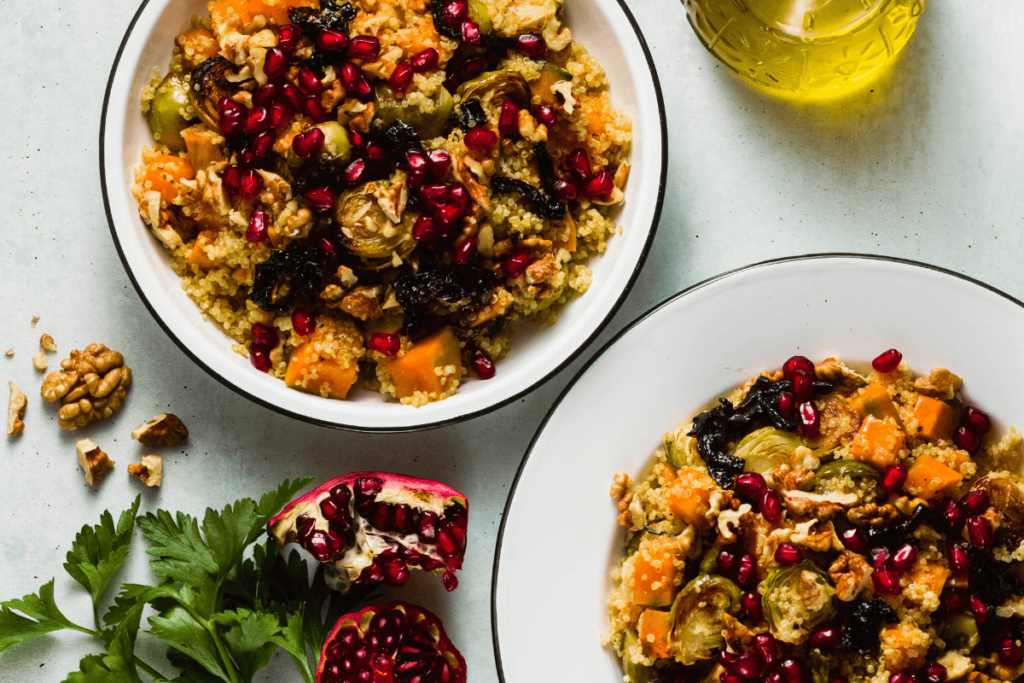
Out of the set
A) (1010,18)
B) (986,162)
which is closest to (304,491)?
(986,162)

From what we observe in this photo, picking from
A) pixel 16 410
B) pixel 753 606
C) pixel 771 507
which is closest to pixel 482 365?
pixel 771 507

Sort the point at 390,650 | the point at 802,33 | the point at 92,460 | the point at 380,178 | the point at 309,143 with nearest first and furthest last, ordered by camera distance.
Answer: the point at 309,143
the point at 380,178
the point at 390,650
the point at 802,33
the point at 92,460

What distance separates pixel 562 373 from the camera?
8.00 ft

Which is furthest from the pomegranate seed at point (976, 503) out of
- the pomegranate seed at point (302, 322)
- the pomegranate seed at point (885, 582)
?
the pomegranate seed at point (302, 322)

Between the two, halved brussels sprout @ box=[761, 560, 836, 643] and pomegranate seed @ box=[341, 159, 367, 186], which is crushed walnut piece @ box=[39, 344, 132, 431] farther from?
halved brussels sprout @ box=[761, 560, 836, 643]

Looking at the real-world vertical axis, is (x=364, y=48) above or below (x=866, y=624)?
above

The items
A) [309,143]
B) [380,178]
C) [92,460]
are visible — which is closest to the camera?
[309,143]

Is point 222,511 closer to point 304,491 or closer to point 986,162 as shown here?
point 304,491

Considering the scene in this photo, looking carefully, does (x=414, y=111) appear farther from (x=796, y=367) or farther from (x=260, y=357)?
(x=796, y=367)

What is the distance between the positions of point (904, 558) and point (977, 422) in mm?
429

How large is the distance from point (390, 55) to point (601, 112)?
56cm

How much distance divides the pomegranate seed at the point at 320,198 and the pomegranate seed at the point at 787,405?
1.24m

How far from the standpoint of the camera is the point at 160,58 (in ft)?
6.82

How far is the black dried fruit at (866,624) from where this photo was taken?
2002 millimetres
